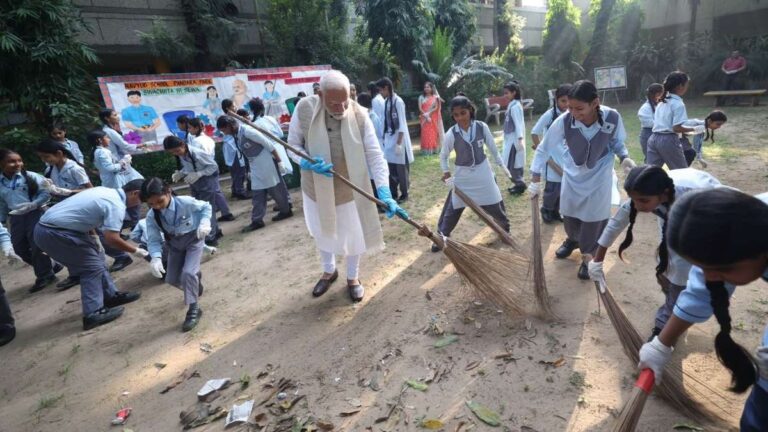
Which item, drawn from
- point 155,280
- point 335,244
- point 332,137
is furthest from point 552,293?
point 155,280

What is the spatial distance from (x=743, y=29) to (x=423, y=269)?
1908cm

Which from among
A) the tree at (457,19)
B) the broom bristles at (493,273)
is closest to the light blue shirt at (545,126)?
the broom bristles at (493,273)

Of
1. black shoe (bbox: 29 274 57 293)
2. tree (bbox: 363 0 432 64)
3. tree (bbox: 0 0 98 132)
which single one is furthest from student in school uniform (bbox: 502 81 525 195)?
tree (bbox: 363 0 432 64)

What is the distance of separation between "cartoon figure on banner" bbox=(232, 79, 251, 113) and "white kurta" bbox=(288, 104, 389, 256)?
6.27 m

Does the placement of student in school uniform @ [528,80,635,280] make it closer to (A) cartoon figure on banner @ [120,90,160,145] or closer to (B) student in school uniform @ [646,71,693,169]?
→ (B) student in school uniform @ [646,71,693,169]

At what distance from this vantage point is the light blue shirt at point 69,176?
4.66 meters

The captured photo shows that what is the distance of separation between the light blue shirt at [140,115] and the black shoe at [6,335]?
4.97 meters

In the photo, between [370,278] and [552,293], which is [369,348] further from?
[552,293]

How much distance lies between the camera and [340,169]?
3.37m

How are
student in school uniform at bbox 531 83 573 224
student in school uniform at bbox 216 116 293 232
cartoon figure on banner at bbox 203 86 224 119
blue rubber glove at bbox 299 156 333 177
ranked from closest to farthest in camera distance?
blue rubber glove at bbox 299 156 333 177, student in school uniform at bbox 531 83 573 224, student in school uniform at bbox 216 116 293 232, cartoon figure on banner at bbox 203 86 224 119

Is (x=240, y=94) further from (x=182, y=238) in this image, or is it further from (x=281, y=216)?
(x=182, y=238)

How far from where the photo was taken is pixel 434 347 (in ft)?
9.34

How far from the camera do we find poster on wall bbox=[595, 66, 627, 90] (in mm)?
15188

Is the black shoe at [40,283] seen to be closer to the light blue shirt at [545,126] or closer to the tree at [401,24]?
the light blue shirt at [545,126]
